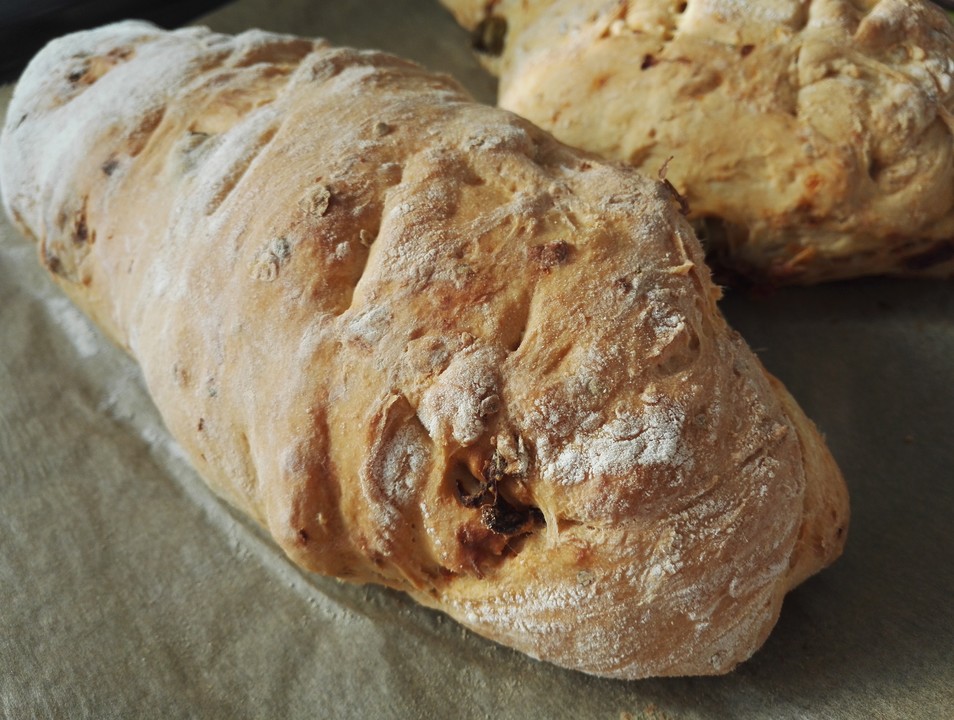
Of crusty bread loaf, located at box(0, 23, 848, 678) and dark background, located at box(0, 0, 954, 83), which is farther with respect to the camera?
dark background, located at box(0, 0, 954, 83)

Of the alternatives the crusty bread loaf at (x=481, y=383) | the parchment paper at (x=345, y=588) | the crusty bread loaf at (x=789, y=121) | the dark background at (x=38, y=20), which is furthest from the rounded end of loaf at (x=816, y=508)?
the dark background at (x=38, y=20)

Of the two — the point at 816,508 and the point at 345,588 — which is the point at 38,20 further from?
the point at 816,508

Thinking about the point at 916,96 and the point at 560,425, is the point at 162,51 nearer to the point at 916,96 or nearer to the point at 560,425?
the point at 560,425

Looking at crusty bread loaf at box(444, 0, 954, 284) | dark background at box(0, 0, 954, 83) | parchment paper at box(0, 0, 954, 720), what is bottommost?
parchment paper at box(0, 0, 954, 720)

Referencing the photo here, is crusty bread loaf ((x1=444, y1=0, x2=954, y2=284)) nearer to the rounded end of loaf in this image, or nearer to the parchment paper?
the parchment paper

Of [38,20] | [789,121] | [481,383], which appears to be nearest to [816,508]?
[481,383]

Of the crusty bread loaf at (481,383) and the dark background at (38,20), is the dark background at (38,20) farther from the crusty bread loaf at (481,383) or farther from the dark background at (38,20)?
the crusty bread loaf at (481,383)

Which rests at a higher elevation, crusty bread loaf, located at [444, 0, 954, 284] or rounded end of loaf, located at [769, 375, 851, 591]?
crusty bread loaf, located at [444, 0, 954, 284]

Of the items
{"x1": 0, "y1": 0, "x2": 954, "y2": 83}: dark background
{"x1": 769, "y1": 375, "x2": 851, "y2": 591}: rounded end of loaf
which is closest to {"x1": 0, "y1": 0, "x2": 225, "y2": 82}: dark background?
{"x1": 0, "y1": 0, "x2": 954, "y2": 83}: dark background
